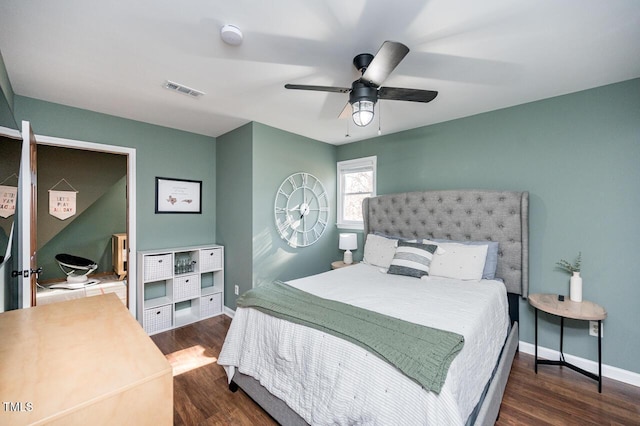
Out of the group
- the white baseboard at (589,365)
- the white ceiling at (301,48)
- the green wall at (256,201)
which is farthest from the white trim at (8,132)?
the white baseboard at (589,365)

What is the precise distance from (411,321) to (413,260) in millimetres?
1203

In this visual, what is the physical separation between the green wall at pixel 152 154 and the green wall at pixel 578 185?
11.0 ft

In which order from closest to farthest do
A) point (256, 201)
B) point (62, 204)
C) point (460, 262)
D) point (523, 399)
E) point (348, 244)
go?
point (523, 399), point (460, 262), point (256, 201), point (348, 244), point (62, 204)

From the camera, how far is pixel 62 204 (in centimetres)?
479

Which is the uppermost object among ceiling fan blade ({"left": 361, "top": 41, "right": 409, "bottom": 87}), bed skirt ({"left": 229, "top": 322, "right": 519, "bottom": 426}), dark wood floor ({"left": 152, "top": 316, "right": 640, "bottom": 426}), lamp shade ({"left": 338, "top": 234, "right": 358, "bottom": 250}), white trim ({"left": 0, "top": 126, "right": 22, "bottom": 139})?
ceiling fan blade ({"left": 361, "top": 41, "right": 409, "bottom": 87})

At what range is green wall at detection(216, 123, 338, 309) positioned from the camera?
328cm

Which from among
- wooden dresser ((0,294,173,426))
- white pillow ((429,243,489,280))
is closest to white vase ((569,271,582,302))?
white pillow ((429,243,489,280))

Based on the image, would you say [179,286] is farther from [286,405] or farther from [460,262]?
[460,262]

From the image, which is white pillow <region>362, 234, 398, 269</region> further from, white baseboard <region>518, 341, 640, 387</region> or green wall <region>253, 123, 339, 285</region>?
white baseboard <region>518, 341, 640, 387</region>

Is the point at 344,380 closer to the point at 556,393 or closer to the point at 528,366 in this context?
the point at 556,393

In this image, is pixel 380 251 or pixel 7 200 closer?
pixel 7 200

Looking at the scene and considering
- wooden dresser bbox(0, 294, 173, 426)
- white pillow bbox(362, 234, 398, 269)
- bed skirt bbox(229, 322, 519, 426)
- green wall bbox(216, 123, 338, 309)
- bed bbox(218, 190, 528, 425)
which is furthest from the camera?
green wall bbox(216, 123, 338, 309)

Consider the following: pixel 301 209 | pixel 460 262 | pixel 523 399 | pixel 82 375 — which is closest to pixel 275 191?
pixel 301 209

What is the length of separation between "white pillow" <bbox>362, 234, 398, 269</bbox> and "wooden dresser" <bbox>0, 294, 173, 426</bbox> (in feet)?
8.13
